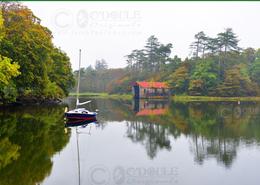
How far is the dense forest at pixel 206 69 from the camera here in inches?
3164

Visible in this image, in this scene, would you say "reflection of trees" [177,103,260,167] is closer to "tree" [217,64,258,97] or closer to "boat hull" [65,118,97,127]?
"boat hull" [65,118,97,127]

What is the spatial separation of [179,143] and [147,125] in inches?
357

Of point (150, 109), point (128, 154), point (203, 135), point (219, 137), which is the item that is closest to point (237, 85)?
point (150, 109)

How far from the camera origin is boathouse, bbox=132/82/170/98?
8675 cm

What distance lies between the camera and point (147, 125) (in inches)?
1200

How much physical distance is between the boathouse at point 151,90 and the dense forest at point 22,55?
3541cm

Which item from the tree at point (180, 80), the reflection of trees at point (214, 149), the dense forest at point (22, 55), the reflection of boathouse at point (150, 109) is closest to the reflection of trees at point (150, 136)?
the reflection of trees at point (214, 149)

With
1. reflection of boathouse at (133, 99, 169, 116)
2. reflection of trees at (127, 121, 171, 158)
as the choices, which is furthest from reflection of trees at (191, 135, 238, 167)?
reflection of boathouse at (133, 99, 169, 116)

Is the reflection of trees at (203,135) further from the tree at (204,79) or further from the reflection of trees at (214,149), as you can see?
the tree at (204,79)

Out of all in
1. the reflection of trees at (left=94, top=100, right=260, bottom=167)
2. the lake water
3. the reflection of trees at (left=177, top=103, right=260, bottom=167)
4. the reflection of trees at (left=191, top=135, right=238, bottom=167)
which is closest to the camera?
the lake water

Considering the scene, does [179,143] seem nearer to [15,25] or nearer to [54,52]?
[15,25]

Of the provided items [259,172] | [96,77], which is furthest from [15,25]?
[96,77]

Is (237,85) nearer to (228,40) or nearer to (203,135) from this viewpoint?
A: (228,40)

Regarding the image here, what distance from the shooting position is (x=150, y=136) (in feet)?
80.2
